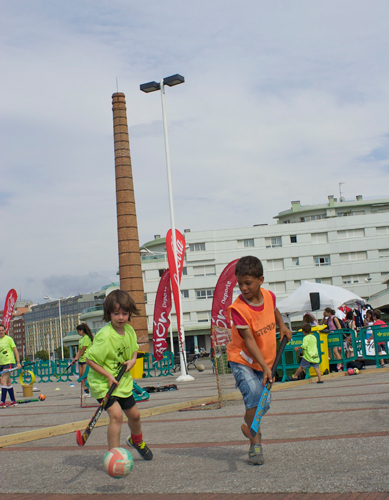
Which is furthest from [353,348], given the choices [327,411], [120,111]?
[120,111]

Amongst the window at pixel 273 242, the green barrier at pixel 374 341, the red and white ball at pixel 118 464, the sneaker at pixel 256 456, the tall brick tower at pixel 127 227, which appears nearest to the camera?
the red and white ball at pixel 118 464

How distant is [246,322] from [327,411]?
11.1 ft

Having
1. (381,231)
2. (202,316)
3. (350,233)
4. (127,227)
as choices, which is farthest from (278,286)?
→ (127,227)

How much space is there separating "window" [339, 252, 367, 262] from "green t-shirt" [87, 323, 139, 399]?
72.3 metres

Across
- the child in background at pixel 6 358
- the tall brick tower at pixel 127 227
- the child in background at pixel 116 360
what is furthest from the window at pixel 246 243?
the child in background at pixel 116 360

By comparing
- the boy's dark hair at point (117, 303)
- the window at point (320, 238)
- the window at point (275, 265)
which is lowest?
the boy's dark hair at point (117, 303)

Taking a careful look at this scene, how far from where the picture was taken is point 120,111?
41688mm

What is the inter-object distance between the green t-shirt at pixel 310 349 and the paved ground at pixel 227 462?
515 cm

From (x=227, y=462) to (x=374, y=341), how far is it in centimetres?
1178

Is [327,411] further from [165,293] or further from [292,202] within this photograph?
[292,202]

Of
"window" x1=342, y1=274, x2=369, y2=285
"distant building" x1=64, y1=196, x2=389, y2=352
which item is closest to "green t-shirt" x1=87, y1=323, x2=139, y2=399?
"distant building" x1=64, y1=196, x2=389, y2=352

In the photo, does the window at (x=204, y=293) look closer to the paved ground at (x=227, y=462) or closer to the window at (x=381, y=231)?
the window at (x=381, y=231)

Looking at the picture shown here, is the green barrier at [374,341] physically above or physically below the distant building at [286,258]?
below

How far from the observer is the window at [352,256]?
74.6 m
